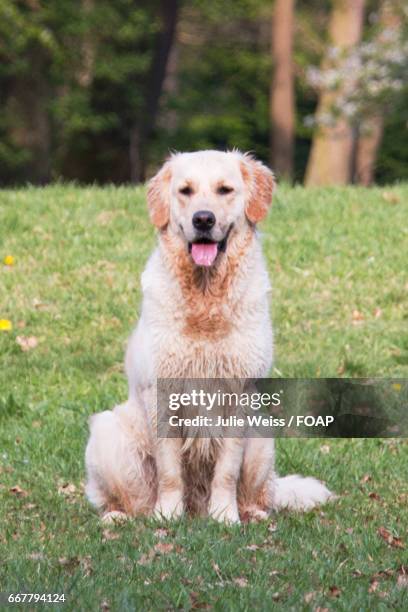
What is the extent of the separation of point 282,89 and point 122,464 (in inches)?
923

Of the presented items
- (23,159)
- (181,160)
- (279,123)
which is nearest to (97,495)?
(181,160)

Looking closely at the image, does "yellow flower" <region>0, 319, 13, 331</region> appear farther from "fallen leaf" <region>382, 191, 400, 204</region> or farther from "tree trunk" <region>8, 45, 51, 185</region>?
"tree trunk" <region>8, 45, 51, 185</region>

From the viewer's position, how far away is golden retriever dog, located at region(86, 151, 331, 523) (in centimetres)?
605

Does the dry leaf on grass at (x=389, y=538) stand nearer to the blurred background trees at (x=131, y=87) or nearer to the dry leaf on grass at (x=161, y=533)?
the dry leaf on grass at (x=161, y=533)

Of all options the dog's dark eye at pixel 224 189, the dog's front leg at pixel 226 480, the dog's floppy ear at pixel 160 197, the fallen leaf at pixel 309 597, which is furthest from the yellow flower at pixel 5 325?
the fallen leaf at pixel 309 597

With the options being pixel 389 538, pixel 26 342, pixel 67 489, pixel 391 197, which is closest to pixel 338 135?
pixel 391 197

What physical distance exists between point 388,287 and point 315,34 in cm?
2280

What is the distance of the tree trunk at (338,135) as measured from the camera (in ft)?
85.7

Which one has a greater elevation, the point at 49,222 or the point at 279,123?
the point at 49,222

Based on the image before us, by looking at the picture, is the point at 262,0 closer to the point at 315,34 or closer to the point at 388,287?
the point at 315,34

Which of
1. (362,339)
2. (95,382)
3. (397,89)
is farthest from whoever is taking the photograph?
(397,89)

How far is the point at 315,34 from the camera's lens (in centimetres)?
3281

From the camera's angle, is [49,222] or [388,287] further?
Result: [49,222]

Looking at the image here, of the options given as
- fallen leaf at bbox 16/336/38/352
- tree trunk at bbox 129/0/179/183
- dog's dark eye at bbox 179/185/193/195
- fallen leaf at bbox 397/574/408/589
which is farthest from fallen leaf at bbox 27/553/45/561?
tree trunk at bbox 129/0/179/183
